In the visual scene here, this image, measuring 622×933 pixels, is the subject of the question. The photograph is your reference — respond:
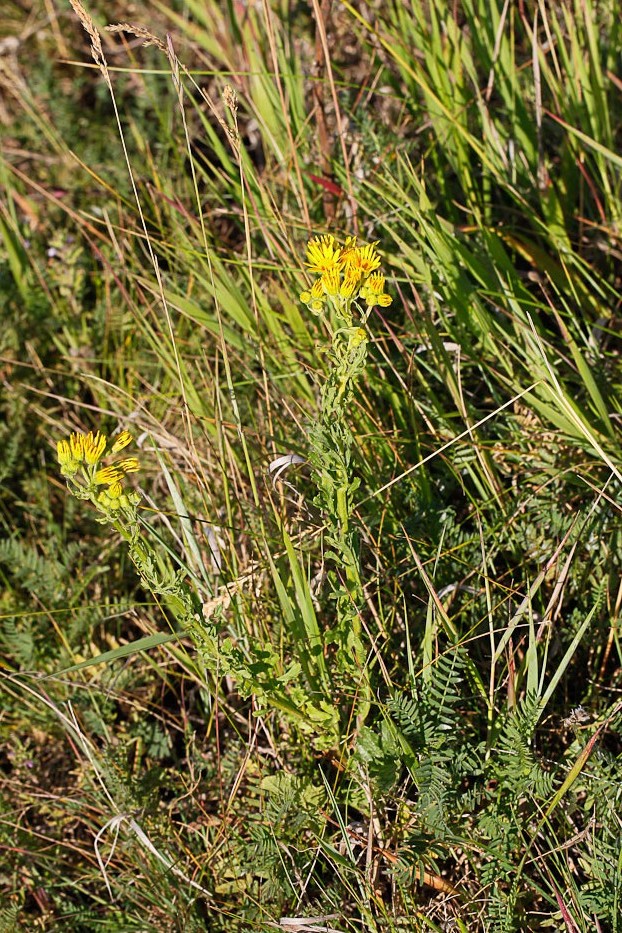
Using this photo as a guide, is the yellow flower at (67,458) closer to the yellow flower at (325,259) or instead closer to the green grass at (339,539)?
the green grass at (339,539)

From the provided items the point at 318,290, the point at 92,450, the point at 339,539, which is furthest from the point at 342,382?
the point at 92,450

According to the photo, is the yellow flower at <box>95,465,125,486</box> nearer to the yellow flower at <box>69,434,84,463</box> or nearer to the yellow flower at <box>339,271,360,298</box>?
the yellow flower at <box>69,434,84,463</box>

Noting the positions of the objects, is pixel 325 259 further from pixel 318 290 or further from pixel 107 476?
pixel 107 476

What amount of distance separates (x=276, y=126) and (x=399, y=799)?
1485 millimetres

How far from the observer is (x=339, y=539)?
1.23 metres

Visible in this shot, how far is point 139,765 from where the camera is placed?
5.37 feet

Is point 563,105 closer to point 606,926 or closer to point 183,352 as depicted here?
point 183,352

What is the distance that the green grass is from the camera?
51.3 inches

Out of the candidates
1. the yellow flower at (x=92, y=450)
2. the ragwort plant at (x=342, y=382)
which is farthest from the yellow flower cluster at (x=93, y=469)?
the ragwort plant at (x=342, y=382)

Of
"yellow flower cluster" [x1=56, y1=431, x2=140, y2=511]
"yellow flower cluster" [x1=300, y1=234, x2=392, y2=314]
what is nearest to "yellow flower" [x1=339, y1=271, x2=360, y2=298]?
"yellow flower cluster" [x1=300, y1=234, x2=392, y2=314]

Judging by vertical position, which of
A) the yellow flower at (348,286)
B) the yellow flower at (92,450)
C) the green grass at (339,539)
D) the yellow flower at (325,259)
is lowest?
the green grass at (339,539)

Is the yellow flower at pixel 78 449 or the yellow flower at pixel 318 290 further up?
the yellow flower at pixel 318 290

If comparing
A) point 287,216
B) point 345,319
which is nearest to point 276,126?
point 287,216

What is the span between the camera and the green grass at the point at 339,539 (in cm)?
130
